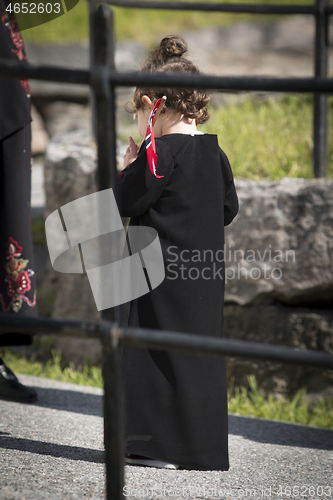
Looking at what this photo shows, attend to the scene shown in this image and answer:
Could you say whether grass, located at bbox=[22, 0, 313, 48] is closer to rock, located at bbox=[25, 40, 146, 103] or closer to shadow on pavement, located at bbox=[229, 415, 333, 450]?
rock, located at bbox=[25, 40, 146, 103]

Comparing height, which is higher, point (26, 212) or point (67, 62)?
point (67, 62)

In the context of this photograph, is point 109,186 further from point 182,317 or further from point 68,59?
point 68,59

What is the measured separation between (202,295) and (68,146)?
1.81 m

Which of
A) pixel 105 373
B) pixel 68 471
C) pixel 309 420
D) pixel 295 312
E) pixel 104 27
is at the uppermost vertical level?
pixel 104 27

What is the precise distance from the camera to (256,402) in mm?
2383

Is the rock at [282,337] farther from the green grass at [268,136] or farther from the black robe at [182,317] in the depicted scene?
the black robe at [182,317]

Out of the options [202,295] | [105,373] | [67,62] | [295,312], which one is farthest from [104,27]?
[67,62]

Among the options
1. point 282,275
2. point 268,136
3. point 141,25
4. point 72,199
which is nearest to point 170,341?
point 282,275

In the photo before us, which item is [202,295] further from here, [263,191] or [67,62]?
[67,62]

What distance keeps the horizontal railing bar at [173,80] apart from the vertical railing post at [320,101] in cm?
186

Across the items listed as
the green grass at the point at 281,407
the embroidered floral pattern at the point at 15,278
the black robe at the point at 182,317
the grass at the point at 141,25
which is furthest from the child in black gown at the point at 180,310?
the grass at the point at 141,25

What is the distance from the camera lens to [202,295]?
1.43m

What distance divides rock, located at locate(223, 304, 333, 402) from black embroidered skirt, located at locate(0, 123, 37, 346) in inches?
43.9

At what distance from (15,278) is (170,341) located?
1061mm
